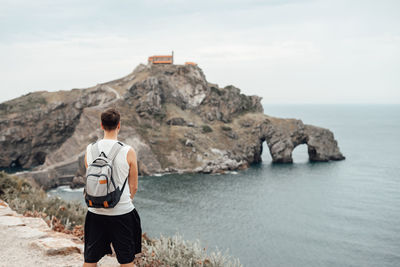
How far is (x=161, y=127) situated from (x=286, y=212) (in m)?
47.7

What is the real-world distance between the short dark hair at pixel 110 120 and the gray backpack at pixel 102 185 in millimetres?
524

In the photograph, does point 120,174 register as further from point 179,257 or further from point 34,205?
point 34,205

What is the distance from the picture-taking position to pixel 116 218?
518cm

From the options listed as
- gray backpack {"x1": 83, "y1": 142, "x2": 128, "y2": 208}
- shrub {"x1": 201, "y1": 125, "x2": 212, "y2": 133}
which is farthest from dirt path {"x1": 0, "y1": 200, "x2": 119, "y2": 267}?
shrub {"x1": 201, "y1": 125, "x2": 212, "y2": 133}

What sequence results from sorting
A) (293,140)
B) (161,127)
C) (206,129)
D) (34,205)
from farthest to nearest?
(293,140), (206,129), (161,127), (34,205)

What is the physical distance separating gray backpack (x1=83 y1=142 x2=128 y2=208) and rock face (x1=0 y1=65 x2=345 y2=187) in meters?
71.9

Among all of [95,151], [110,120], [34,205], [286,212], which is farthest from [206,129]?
[95,151]

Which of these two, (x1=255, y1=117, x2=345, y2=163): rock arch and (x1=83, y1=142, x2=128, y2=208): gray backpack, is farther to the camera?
(x1=255, y1=117, x2=345, y2=163): rock arch

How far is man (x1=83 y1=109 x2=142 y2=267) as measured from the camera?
5.16 meters

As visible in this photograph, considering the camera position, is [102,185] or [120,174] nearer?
[102,185]

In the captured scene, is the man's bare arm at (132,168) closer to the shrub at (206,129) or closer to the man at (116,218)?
the man at (116,218)

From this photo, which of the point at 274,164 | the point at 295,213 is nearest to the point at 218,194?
the point at 295,213

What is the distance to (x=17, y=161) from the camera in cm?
9275

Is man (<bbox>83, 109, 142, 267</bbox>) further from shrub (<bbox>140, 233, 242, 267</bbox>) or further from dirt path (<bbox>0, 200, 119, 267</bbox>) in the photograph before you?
shrub (<bbox>140, 233, 242, 267</bbox>)
